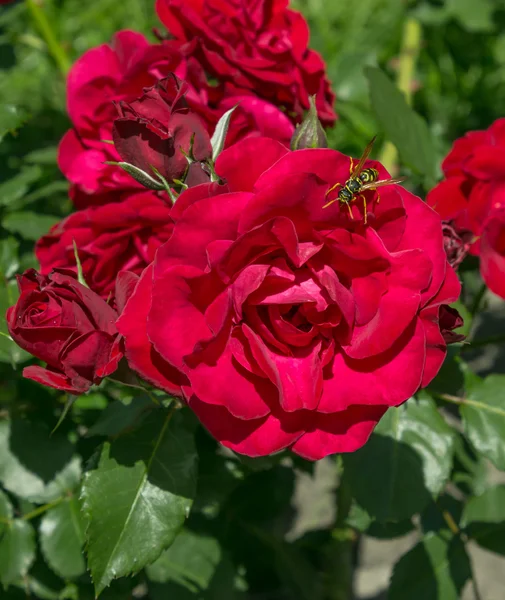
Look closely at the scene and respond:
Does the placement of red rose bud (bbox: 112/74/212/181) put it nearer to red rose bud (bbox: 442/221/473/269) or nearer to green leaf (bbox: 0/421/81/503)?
red rose bud (bbox: 442/221/473/269)

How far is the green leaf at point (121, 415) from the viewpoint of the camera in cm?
88

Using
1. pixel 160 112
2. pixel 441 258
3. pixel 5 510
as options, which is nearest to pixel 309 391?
pixel 441 258

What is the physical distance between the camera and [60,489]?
107cm

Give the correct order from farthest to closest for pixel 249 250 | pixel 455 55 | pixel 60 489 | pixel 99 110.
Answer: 1. pixel 455 55
2. pixel 60 489
3. pixel 99 110
4. pixel 249 250

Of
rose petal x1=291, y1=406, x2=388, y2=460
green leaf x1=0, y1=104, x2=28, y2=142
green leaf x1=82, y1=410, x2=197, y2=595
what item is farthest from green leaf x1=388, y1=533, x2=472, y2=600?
green leaf x1=0, y1=104, x2=28, y2=142

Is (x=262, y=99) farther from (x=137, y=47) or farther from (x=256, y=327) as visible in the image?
(x=256, y=327)

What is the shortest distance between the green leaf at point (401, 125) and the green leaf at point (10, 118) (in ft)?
1.85

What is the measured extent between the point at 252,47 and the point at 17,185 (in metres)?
0.54

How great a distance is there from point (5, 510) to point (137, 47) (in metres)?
0.74

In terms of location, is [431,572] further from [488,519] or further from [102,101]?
[102,101]

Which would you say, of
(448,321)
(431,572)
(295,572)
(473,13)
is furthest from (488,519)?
(473,13)

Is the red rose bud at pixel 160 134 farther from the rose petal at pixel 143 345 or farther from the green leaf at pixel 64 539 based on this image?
the green leaf at pixel 64 539

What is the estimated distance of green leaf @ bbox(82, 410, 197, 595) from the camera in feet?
2.65

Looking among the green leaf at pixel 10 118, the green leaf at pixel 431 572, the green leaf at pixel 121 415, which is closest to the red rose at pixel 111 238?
the green leaf at pixel 121 415
